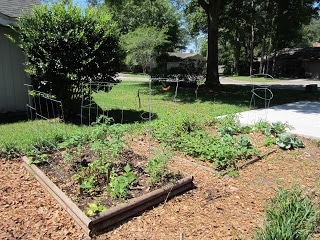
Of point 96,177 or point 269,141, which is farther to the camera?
point 269,141

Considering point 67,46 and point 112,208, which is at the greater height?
point 67,46

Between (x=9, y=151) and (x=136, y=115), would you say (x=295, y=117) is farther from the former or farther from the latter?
(x=9, y=151)

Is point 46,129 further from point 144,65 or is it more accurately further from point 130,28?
point 130,28

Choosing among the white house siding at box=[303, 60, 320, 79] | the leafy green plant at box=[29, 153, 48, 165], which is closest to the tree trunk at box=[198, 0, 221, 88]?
the leafy green plant at box=[29, 153, 48, 165]

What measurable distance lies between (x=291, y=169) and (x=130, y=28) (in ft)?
116

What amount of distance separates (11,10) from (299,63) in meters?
32.0

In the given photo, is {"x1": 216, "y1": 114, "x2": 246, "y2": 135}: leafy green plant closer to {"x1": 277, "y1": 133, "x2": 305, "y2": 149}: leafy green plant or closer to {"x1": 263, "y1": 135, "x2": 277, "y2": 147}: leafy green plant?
{"x1": 263, "y1": 135, "x2": 277, "y2": 147}: leafy green plant

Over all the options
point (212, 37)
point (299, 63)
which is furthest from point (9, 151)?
point (299, 63)

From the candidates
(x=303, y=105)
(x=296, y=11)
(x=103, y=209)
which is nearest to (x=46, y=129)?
(x=103, y=209)

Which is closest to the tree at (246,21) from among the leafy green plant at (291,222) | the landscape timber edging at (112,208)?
the landscape timber edging at (112,208)

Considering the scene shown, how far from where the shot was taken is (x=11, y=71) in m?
7.43

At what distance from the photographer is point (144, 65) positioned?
107 feet

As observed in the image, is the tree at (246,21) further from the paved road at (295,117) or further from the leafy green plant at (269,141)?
the leafy green plant at (269,141)

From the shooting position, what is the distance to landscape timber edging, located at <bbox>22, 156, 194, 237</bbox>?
108 inches
